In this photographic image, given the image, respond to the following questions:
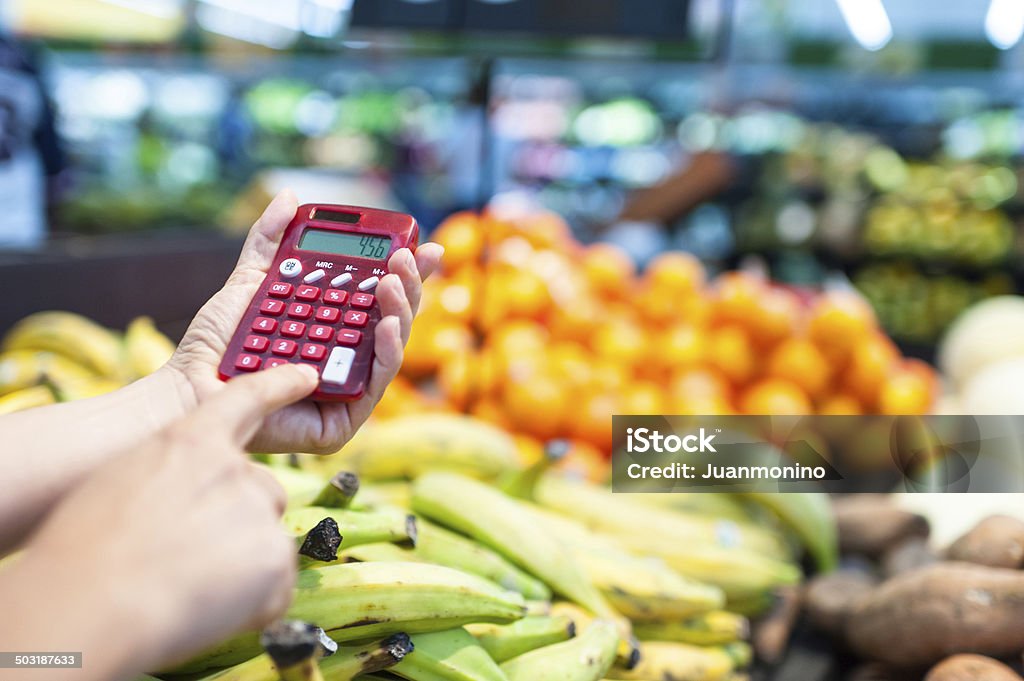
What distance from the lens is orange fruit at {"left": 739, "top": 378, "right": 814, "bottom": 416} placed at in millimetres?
1984

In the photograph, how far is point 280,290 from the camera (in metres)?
0.80

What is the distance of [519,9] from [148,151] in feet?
19.0

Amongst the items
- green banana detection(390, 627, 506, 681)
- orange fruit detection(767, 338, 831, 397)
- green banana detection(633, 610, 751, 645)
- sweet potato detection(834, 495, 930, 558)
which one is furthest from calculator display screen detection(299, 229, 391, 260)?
orange fruit detection(767, 338, 831, 397)

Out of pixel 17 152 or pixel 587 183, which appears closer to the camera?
pixel 17 152

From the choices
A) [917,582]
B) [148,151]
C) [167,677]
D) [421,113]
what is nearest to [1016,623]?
[917,582]

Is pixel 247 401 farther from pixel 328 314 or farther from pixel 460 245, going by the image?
pixel 460 245

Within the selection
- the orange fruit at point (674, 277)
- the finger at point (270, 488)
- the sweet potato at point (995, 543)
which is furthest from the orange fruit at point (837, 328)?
the finger at point (270, 488)

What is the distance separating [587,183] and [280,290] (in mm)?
8402

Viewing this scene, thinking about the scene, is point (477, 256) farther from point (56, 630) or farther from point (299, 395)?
point (56, 630)

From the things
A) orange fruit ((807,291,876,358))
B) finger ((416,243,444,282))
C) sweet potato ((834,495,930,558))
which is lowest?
sweet potato ((834,495,930,558))

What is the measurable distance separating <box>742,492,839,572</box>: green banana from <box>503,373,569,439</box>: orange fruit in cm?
48

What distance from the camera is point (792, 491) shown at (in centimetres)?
150

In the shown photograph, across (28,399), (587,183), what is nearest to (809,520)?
(28,399)

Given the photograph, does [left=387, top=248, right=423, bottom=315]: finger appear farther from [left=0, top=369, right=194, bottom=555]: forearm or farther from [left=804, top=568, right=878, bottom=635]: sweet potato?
→ [left=804, top=568, right=878, bottom=635]: sweet potato
